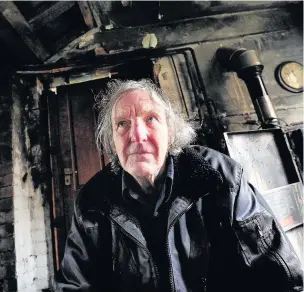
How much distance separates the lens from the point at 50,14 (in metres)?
2.91

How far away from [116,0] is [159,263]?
4.10 meters

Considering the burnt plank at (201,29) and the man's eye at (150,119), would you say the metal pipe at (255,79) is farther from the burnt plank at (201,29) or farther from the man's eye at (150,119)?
the man's eye at (150,119)

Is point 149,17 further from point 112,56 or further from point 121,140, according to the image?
point 121,140

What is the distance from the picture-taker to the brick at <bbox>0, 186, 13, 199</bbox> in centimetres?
260

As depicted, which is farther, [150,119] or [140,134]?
[150,119]

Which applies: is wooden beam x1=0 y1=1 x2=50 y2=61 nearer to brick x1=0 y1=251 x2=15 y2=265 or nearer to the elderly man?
the elderly man

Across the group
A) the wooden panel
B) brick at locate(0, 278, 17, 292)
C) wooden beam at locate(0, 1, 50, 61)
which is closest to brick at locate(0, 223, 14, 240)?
brick at locate(0, 278, 17, 292)

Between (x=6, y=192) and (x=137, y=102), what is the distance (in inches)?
80.4

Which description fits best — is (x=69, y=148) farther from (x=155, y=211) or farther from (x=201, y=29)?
(x=201, y=29)

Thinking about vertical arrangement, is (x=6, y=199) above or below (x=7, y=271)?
above

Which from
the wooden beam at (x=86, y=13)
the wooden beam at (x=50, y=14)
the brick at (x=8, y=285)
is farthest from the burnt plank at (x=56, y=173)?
the wooden beam at (x=86, y=13)

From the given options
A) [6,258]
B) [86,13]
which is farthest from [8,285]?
[86,13]

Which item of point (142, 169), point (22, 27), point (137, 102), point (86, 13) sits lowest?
point (142, 169)

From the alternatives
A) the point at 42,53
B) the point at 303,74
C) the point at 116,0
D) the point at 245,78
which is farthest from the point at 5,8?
the point at 303,74
